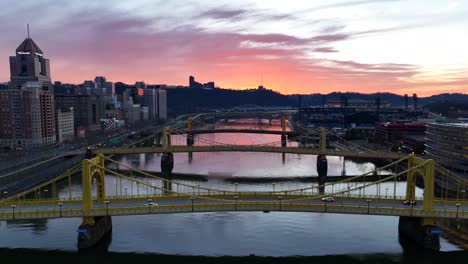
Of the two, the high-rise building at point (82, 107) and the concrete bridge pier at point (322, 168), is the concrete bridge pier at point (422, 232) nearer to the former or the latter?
the concrete bridge pier at point (322, 168)

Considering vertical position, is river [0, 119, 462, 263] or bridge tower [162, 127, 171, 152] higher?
bridge tower [162, 127, 171, 152]

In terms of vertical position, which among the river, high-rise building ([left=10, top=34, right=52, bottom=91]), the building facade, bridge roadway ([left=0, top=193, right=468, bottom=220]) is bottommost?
the river

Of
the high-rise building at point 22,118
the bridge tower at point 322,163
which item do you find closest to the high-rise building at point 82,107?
the high-rise building at point 22,118

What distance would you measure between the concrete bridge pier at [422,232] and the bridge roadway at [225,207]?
3.69ft

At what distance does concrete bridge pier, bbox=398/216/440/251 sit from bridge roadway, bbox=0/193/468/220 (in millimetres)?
1124

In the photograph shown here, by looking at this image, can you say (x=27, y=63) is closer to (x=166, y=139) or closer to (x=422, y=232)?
(x=166, y=139)

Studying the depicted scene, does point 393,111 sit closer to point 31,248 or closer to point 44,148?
point 44,148

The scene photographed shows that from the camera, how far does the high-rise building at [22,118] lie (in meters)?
83.4

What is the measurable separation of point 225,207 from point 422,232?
1430cm

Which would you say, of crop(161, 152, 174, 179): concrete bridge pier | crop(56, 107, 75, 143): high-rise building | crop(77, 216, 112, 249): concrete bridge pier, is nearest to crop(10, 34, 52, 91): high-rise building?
crop(56, 107, 75, 143): high-rise building

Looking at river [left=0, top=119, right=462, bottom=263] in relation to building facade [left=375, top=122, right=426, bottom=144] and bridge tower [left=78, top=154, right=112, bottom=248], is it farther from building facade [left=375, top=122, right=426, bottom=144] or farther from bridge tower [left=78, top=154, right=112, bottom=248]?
building facade [left=375, top=122, right=426, bottom=144]

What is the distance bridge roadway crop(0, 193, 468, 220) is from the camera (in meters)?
29.0

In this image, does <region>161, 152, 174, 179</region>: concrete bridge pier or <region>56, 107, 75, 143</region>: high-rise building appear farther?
<region>56, 107, 75, 143</region>: high-rise building

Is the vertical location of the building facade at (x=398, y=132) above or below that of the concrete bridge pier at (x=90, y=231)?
above
